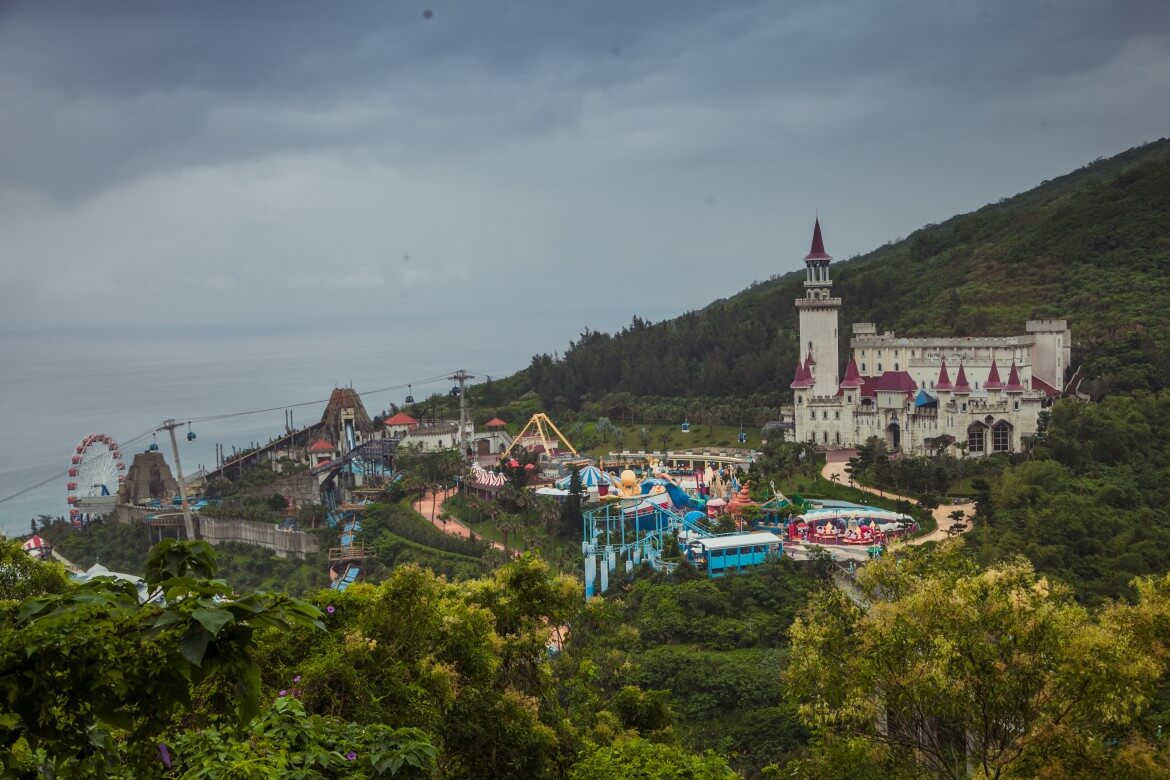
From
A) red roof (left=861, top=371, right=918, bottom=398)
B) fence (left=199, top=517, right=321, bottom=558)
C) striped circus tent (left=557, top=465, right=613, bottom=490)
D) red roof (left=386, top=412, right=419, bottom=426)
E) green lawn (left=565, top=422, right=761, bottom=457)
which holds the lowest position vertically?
fence (left=199, top=517, right=321, bottom=558)

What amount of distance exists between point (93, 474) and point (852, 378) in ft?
108

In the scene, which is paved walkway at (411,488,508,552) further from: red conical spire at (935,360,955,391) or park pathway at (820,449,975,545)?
red conical spire at (935,360,955,391)

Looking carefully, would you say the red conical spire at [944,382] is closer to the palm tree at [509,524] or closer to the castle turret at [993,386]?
the castle turret at [993,386]

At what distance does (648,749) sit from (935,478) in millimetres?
25187

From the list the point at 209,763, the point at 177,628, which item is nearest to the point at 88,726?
the point at 177,628

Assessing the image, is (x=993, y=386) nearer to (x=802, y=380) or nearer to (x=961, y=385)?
(x=961, y=385)

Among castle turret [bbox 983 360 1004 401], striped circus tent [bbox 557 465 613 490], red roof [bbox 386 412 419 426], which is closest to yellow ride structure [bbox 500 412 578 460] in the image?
red roof [bbox 386 412 419 426]

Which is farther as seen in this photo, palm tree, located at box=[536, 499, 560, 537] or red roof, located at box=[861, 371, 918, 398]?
red roof, located at box=[861, 371, 918, 398]

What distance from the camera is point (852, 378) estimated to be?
4169cm

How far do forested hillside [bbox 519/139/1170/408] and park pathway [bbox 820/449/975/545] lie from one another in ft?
35.7

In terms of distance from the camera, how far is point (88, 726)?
4551 millimetres

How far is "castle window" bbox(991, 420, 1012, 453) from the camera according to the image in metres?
38.0

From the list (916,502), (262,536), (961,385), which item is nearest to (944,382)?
(961,385)

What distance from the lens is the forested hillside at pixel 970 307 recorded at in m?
47.6
